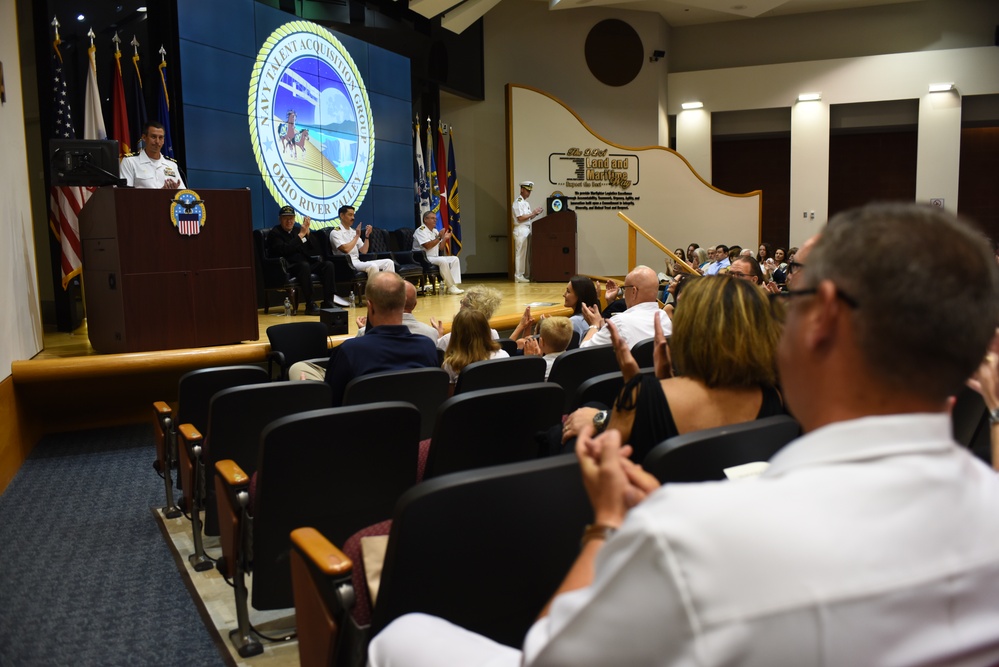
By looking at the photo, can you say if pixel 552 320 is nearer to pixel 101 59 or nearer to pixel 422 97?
pixel 101 59

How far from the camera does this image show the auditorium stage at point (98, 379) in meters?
4.59

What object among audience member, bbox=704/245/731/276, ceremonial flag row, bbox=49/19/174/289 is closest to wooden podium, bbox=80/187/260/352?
ceremonial flag row, bbox=49/19/174/289

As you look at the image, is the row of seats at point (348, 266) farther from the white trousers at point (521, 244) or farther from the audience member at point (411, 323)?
the audience member at point (411, 323)

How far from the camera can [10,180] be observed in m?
4.68

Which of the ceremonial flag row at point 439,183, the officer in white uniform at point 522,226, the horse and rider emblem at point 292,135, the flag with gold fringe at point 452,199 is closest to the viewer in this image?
the horse and rider emblem at point 292,135

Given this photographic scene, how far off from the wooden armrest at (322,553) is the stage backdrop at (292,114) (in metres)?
6.81

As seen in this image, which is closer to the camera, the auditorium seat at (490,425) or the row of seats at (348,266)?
the auditorium seat at (490,425)

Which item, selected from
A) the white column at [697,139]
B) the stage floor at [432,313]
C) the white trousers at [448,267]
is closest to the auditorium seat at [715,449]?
the stage floor at [432,313]

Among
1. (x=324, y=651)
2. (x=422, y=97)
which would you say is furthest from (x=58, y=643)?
(x=422, y=97)

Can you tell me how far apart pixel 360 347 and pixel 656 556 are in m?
2.60

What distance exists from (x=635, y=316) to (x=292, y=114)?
6.04 metres

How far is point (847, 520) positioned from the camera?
0.66 meters

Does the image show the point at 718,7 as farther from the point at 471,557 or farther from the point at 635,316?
the point at 471,557

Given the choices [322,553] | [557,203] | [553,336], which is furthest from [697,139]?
[322,553]
